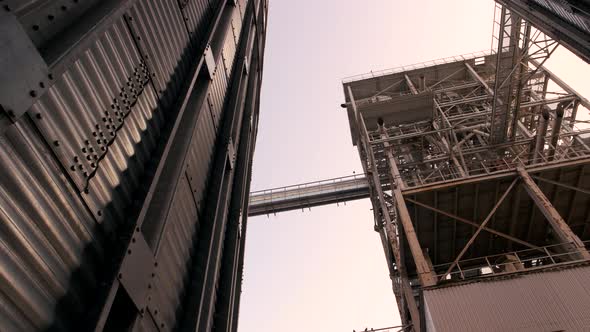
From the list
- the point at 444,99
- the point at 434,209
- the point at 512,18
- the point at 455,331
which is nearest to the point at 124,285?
the point at 455,331

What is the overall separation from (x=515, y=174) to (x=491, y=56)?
11.9 m

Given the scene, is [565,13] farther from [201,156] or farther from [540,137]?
[201,156]

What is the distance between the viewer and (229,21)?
8.61 metres

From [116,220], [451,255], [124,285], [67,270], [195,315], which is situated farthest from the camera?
[451,255]

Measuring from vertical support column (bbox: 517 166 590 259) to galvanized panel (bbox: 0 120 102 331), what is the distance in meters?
11.0

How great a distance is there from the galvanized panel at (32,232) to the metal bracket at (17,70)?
228 millimetres

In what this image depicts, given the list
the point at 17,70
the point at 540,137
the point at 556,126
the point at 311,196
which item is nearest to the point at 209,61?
the point at 17,70

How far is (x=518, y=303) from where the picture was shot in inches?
348

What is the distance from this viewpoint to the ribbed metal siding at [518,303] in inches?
331

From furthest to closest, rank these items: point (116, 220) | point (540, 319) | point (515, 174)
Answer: point (515, 174)
point (540, 319)
point (116, 220)

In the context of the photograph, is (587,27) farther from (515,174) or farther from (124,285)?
(124,285)

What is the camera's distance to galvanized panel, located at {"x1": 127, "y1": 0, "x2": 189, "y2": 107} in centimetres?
505

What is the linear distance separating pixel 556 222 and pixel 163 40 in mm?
10761

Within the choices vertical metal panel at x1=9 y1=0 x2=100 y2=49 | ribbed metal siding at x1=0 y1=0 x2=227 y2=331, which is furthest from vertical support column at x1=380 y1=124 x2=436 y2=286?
vertical metal panel at x1=9 y1=0 x2=100 y2=49
